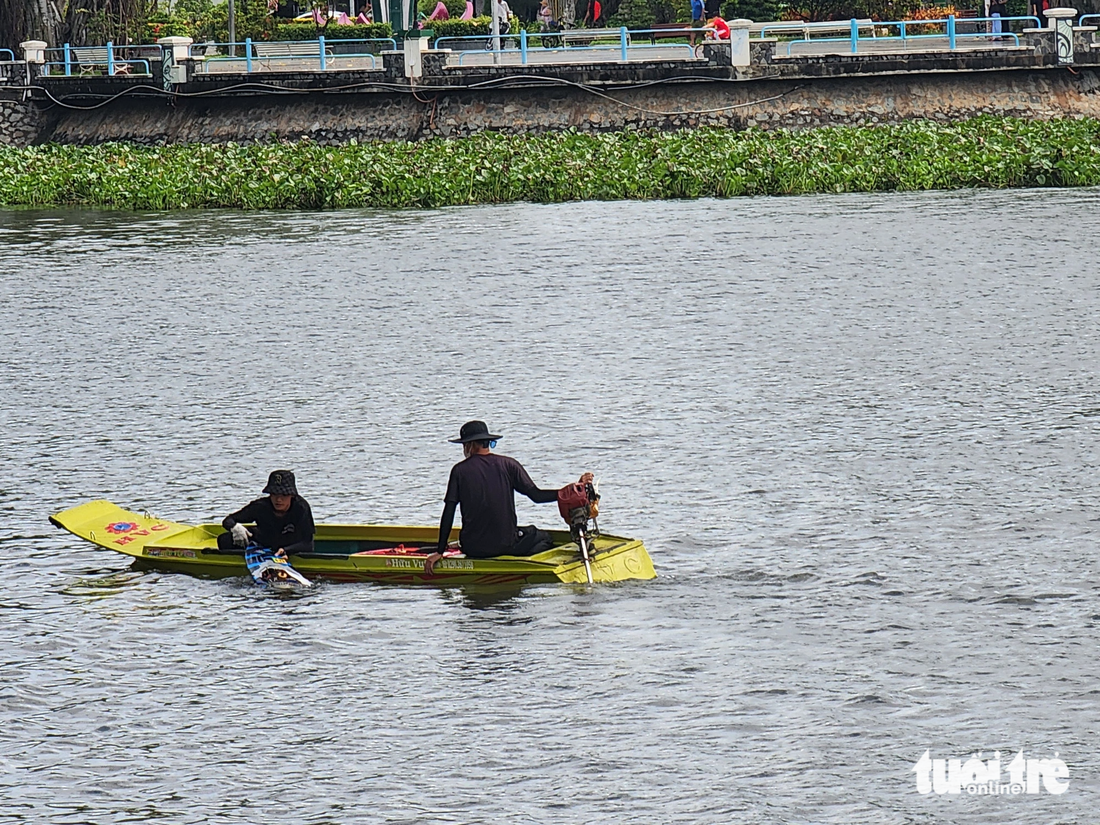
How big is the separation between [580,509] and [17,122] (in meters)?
41.6

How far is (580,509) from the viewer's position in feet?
41.5

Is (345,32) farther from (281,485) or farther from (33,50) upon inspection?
(281,485)

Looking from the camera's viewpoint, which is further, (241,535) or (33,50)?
(33,50)

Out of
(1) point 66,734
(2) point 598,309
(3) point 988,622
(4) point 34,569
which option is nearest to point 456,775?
(1) point 66,734

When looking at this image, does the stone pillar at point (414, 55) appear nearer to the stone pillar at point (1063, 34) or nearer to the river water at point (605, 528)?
the river water at point (605, 528)

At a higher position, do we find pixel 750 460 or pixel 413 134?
Answer: pixel 413 134

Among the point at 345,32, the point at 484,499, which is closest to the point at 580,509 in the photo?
the point at 484,499

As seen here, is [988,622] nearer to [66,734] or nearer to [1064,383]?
[66,734]

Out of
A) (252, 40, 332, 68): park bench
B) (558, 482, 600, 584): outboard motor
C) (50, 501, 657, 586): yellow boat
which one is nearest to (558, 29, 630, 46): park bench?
(252, 40, 332, 68): park bench

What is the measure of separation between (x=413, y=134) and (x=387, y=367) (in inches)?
969

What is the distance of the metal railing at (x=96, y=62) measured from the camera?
49037 mm

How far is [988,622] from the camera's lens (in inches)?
479

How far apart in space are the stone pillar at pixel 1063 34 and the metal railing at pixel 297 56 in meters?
17.6

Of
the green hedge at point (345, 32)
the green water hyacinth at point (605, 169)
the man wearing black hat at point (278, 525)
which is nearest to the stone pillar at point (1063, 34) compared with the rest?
the green water hyacinth at point (605, 169)
